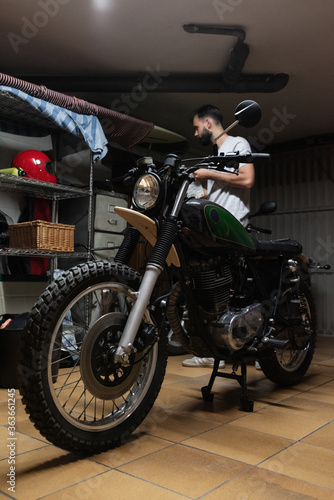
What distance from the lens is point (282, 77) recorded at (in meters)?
3.87

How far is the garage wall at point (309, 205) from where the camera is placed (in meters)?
5.61

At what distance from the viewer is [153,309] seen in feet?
5.22

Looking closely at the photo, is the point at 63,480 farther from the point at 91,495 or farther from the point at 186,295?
the point at 186,295

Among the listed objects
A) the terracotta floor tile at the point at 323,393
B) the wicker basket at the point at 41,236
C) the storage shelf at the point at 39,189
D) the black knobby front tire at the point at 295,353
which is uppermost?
the storage shelf at the point at 39,189

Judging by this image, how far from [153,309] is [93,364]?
1.03ft

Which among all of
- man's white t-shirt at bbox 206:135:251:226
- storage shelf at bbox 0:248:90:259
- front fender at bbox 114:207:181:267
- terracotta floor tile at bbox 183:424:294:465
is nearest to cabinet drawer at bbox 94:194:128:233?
storage shelf at bbox 0:248:90:259

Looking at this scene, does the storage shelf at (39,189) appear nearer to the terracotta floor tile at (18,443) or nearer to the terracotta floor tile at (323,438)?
the terracotta floor tile at (18,443)

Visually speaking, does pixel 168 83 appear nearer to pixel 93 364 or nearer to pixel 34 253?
pixel 34 253

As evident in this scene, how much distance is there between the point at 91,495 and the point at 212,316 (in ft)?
2.97

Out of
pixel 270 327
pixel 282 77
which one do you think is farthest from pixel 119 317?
pixel 282 77

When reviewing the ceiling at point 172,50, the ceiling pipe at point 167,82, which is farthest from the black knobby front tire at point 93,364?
the ceiling pipe at point 167,82

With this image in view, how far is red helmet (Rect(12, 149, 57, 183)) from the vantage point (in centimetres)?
317

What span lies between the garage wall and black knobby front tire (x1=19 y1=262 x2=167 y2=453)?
4471mm

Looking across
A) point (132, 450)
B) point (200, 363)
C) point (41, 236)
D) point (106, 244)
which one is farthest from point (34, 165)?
point (132, 450)
